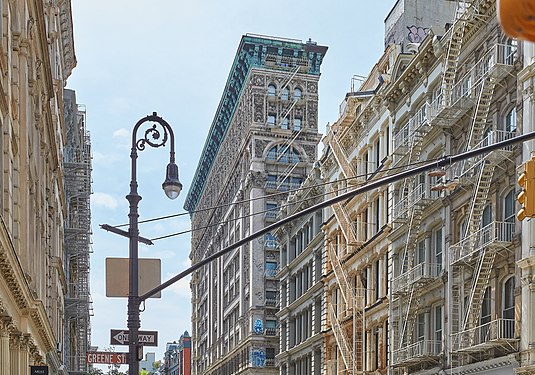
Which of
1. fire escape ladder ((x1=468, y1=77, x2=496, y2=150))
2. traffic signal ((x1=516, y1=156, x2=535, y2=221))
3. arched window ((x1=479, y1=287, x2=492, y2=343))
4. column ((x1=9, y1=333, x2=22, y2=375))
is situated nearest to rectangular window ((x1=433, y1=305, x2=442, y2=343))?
arched window ((x1=479, y1=287, x2=492, y2=343))

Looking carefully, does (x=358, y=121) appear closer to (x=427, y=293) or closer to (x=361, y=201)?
(x=361, y=201)

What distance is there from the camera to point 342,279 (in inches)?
1925

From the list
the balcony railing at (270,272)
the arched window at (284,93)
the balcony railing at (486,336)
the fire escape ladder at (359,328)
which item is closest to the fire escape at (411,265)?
the balcony railing at (486,336)

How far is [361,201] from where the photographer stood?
47.1 m

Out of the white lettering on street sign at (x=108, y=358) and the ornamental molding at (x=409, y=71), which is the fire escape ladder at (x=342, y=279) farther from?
the white lettering on street sign at (x=108, y=358)

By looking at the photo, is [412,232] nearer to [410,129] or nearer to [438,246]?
[438,246]

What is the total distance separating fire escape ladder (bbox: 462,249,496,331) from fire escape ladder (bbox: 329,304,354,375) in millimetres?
16016

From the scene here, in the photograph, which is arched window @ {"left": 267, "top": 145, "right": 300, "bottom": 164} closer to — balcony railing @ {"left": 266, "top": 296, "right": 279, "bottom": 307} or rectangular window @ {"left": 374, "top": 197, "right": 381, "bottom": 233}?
balcony railing @ {"left": 266, "top": 296, "right": 279, "bottom": 307}

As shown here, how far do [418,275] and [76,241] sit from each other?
33217mm

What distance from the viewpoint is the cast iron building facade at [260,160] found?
8869 centimetres

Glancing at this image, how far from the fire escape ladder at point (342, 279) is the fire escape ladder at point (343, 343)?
1.52 meters

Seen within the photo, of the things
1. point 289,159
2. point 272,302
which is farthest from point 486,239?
Result: point 289,159

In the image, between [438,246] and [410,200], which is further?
[410,200]

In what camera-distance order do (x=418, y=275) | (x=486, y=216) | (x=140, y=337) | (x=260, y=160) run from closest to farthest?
(x=140, y=337)
(x=486, y=216)
(x=418, y=275)
(x=260, y=160)
